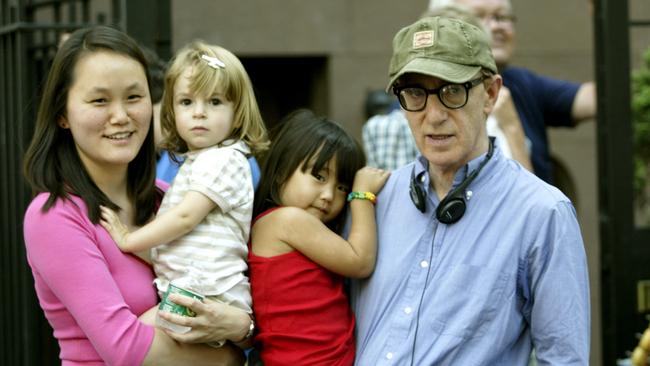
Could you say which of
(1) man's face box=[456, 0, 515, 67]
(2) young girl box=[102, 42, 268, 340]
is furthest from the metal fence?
(1) man's face box=[456, 0, 515, 67]

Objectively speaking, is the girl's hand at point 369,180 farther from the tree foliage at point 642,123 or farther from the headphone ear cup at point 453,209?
the tree foliage at point 642,123

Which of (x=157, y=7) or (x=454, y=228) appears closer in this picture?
(x=454, y=228)

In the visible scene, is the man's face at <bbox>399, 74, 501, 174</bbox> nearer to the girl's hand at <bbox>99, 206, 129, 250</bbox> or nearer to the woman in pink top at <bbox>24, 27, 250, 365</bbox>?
the woman in pink top at <bbox>24, 27, 250, 365</bbox>

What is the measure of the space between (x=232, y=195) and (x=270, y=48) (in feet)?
19.5

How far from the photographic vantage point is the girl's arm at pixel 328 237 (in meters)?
3.17

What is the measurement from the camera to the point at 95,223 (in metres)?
3.10

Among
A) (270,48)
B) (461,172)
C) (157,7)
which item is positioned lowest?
(270,48)

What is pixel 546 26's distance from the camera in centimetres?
953

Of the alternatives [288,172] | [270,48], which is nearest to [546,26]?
[270,48]

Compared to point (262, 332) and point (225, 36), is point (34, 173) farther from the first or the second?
point (225, 36)

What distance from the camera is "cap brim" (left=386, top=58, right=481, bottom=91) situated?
9.55ft

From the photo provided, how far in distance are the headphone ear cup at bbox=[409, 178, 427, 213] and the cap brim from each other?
371mm

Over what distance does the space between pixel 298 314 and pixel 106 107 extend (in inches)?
33.1

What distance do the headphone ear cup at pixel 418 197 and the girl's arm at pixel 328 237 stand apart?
177mm
